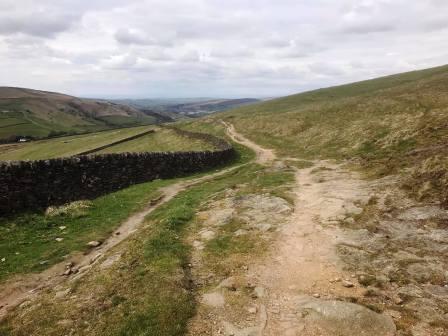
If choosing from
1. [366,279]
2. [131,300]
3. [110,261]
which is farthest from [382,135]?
[131,300]

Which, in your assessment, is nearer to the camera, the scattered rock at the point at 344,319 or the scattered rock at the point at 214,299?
the scattered rock at the point at 344,319

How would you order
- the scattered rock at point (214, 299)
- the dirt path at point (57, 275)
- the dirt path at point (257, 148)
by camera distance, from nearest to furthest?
the scattered rock at point (214, 299), the dirt path at point (57, 275), the dirt path at point (257, 148)

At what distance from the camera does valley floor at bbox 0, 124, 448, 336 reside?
10195 mm

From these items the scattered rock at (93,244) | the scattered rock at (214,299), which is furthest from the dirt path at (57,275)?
the scattered rock at (214,299)

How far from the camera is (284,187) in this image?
25.1 m

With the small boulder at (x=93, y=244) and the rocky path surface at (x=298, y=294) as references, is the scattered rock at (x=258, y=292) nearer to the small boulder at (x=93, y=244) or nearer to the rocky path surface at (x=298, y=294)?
the rocky path surface at (x=298, y=294)

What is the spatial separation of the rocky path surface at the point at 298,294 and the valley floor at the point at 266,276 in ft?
0.13

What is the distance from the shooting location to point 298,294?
11719 millimetres

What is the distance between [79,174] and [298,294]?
A: 1911cm

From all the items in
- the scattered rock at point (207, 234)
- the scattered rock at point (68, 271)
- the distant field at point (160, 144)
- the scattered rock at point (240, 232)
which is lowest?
the distant field at point (160, 144)

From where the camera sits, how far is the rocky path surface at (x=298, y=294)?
995 centimetres

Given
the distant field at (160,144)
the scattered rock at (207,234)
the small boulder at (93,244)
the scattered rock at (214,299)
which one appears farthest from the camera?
the distant field at (160,144)

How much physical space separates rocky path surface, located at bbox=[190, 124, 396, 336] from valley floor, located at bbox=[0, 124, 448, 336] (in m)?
0.04

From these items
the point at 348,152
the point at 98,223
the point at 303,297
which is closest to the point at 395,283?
the point at 303,297
